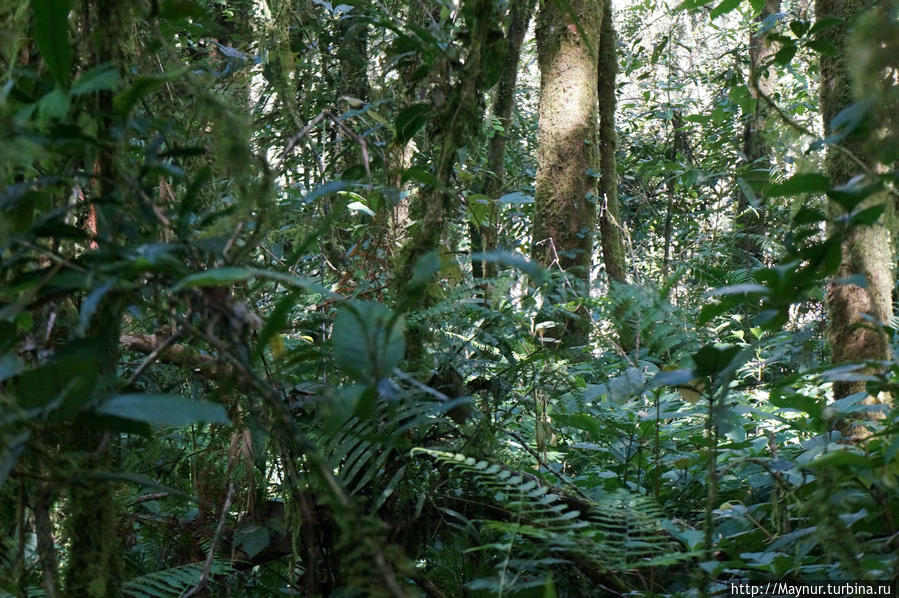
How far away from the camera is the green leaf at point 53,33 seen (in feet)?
2.68

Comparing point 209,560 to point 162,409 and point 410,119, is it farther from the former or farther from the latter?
point 410,119

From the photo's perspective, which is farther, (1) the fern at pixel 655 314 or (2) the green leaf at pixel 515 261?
(1) the fern at pixel 655 314

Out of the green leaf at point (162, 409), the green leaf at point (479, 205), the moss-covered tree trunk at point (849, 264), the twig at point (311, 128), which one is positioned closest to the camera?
the green leaf at point (162, 409)

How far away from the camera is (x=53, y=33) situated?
82cm

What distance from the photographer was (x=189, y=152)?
2.97ft

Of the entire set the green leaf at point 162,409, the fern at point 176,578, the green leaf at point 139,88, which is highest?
the green leaf at point 139,88

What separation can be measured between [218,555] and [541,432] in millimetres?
947

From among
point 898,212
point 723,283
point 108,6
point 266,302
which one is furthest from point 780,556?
point 723,283

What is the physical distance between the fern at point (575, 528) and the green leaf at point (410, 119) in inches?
24.9

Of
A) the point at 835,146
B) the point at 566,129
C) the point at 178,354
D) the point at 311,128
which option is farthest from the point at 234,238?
the point at 566,129

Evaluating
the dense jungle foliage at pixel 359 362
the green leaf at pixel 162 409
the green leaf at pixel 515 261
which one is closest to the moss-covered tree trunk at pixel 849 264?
the dense jungle foliage at pixel 359 362

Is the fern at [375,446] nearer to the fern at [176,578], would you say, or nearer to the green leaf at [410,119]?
the fern at [176,578]

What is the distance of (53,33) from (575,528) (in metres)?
1.12

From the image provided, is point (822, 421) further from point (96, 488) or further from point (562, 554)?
point (96, 488)
